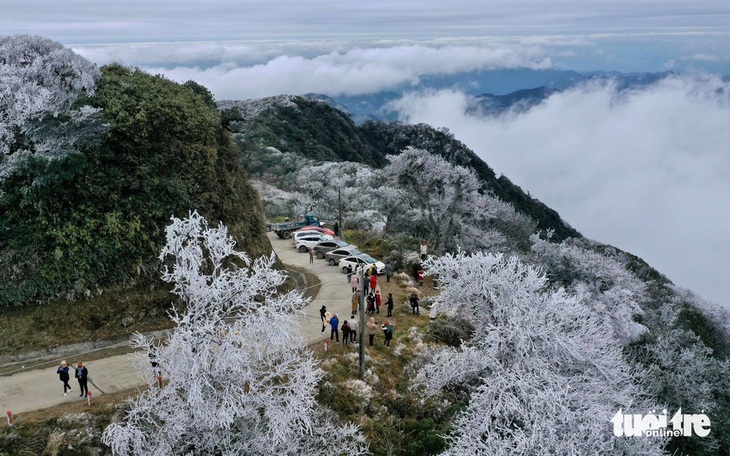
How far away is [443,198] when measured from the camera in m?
36.9

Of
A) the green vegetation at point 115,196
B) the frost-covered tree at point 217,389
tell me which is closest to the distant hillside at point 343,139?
the green vegetation at point 115,196

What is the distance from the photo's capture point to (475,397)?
14.7 m

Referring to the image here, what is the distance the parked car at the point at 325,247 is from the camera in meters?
31.1

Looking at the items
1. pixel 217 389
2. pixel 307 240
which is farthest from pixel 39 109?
pixel 307 240

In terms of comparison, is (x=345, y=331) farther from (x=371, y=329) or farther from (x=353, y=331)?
(x=371, y=329)

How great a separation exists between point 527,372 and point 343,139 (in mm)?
95460

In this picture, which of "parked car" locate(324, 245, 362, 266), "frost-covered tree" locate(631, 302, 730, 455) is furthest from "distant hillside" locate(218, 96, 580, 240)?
"frost-covered tree" locate(631, 302, 730, 455)

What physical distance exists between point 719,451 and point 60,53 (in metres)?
31.2

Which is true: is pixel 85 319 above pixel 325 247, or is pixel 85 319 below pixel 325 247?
above

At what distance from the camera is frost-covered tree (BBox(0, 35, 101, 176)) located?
18.7m

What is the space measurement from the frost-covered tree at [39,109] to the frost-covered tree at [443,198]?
19.4 meters

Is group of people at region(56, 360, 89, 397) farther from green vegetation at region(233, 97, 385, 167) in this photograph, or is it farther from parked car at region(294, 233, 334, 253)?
green vegetation at region(233, 97, 385, 167)

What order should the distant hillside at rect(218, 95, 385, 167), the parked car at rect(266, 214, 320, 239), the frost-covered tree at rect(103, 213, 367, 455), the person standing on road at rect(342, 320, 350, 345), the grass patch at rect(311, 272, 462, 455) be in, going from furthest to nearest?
the distant hillside at rect(218, 95, 385, 167)
the parked car at rect(266, 214, 320, 239)
the person standing on road at rect(342, 320, 350, 345)
the grass patch at rect(311, 272, 462, 455)
the frost-covered tree at rect(103, 213, 367, 455)

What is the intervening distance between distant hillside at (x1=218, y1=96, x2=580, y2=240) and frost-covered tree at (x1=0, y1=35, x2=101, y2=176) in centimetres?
5533
